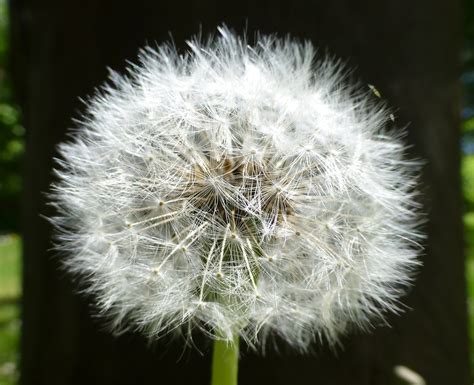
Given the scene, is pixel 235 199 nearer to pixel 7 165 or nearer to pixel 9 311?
pixel 9 311

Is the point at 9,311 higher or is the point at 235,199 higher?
the point at 235,199

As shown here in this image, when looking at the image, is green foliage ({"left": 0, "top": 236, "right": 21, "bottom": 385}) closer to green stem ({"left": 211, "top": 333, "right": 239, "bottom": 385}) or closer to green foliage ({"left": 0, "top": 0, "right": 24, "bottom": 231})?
green foliage ({"left": 0, "top": 0, "right": 24, "bottom": 231})

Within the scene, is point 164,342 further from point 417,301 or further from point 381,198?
point 381,198

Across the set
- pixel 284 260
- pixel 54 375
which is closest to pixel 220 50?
pixel 284 260

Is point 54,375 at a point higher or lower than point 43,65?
lower

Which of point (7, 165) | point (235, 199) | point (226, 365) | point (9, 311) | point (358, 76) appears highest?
point (7, 165)

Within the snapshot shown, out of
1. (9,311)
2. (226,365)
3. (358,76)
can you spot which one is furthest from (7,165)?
(226,365)
